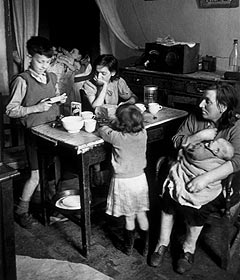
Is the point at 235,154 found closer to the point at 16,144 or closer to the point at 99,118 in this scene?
the point at 99,118

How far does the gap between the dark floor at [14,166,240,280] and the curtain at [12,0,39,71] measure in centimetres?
200

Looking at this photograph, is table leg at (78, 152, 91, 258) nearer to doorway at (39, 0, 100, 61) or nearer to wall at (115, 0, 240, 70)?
wall at (115, 0, 240, 70)

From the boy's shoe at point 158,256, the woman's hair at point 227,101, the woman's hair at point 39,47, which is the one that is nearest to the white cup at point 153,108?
the woman's hair at point 227,101

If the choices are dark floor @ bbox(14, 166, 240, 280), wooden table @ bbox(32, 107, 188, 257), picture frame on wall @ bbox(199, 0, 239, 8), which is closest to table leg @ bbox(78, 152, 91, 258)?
wooden table @ bbox(32, 107, 188, 257)

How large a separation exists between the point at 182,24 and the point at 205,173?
9.76 ft

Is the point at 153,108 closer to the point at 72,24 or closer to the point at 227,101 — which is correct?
the point at 227,101

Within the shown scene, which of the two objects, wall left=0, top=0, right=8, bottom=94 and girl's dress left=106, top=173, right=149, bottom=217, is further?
wall left=0, top=0, right=8, bottom=94

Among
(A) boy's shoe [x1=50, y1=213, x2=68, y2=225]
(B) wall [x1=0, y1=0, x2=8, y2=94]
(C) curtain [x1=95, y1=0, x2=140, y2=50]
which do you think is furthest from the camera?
(C) curtain [x1=95, y1=0, x2=140, y2=50]

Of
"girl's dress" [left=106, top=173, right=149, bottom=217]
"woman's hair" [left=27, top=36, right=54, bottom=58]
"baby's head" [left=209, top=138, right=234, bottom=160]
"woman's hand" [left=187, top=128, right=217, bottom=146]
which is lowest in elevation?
"girl's dress" [left=106, top=173, right=149, bottom=217]

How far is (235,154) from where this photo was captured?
299 centimetres

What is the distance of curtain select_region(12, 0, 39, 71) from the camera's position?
4832 mm

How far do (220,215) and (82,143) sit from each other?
107cm

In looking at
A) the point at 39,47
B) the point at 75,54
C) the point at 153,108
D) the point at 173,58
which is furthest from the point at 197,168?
the point at 75,54

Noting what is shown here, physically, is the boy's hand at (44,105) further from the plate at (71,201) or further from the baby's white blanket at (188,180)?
the baby's white blanket at (188,180)
